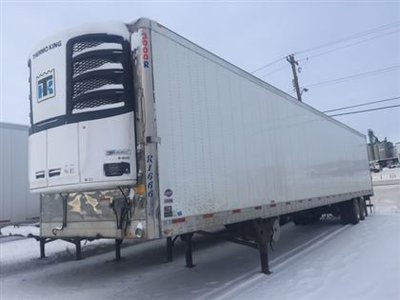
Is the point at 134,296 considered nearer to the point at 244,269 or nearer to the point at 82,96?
the point at 244,269

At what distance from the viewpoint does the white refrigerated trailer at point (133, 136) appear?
5.30m

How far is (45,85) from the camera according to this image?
231 inches

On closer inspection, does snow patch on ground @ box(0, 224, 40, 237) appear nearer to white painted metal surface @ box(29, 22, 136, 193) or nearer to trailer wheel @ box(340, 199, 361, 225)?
white painted metal surface @ box(29, 22, 136, 193)

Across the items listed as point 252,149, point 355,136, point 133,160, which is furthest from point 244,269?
point 355,136

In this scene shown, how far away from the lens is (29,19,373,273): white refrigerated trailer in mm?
5301

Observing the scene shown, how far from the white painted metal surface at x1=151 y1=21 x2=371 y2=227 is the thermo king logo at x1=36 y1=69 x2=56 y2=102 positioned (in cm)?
146

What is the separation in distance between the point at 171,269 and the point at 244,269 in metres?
1.57

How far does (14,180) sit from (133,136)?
883 cm

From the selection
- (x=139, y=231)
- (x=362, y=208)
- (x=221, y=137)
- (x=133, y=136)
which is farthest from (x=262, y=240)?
(x=362, y=208)

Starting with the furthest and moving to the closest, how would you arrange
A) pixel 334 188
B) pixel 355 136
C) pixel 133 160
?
pixel 355 136 → pixel 334 188 → pixel 133 160

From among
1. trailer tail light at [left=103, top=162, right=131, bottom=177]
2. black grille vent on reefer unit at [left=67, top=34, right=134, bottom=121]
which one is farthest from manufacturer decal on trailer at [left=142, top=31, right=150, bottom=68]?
trailer tail light at [left=103, top=162, right=131, bottom=177]

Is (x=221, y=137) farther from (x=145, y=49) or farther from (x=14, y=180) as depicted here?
(x=14, y=180)

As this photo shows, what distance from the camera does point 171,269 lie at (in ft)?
29.3

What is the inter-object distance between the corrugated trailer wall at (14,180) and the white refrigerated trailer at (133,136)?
21.5ft
